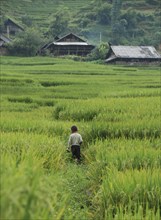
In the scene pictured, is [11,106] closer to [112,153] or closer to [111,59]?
[112,153]

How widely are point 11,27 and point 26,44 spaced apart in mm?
17089

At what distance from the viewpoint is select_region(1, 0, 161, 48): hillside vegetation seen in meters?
66.4

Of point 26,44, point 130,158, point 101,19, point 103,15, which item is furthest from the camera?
point 101,19

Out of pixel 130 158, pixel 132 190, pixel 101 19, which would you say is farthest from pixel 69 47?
pixel 132 190

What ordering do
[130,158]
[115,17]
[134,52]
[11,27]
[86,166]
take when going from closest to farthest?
1. [130,158]
2. [86,166]
3. [134,52]
4. [11,27]
5. [115,17]

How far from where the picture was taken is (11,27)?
66.9m

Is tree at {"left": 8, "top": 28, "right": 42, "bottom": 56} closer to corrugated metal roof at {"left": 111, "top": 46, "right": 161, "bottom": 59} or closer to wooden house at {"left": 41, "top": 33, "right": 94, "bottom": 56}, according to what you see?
wooden house at {"left": 41, "top": 33, "right": 94, "bottom": 56}

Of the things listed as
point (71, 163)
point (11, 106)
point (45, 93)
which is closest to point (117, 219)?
point (71, 163)

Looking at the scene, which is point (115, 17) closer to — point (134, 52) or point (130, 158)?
point (134, 52)

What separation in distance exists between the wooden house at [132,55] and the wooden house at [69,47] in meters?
3.95

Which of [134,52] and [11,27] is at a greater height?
[11,27]

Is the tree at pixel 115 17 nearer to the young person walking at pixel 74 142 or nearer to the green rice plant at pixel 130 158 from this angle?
the young person walking at pixel 74 142

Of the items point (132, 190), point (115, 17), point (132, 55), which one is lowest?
point (132, 55)

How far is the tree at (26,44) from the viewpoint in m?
50.5
